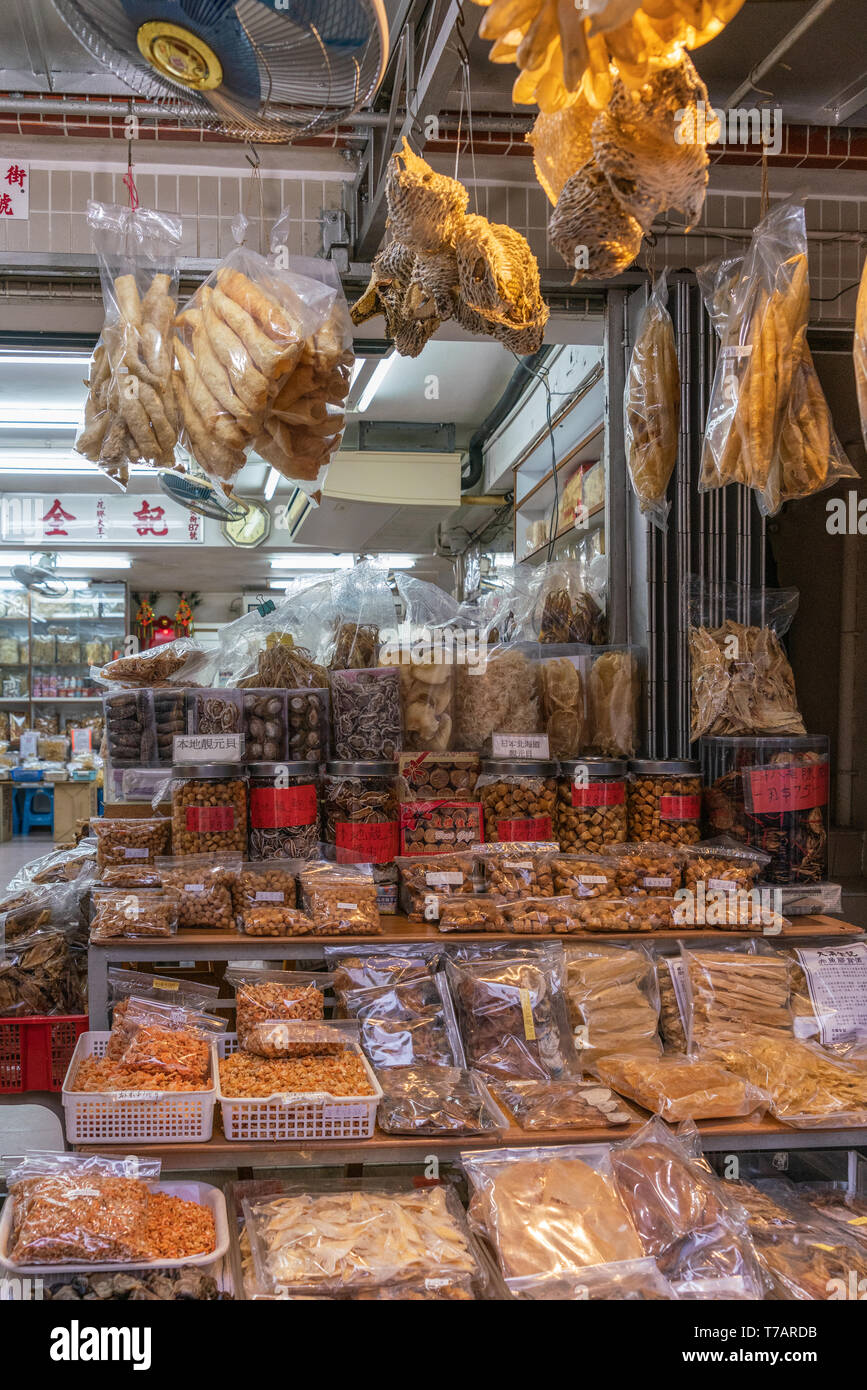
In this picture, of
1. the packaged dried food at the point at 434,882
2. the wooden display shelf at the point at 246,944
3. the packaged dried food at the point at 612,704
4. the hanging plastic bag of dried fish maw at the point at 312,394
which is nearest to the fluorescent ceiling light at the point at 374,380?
the packaged dried food at the point at 612,704

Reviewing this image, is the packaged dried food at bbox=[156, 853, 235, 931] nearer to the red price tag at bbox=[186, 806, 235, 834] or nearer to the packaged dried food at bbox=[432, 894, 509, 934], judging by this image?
the red price tag at bbox=[186, 806, 235, 834]

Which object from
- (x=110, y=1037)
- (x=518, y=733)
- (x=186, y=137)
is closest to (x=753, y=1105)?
(x=518, y=733)

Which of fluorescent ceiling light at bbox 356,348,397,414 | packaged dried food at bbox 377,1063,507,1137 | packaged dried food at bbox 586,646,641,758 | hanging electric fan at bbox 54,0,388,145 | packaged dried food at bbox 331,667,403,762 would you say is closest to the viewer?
hanging electric fan at bbox 54,0,388,145

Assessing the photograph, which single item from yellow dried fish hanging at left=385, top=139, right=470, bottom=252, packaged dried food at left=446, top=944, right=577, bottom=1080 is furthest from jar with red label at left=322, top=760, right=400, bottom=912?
yellow dried fish hanging at left=385, top=139, right=470, bottom=252

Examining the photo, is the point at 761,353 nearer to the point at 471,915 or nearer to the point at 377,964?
the point at 471,915

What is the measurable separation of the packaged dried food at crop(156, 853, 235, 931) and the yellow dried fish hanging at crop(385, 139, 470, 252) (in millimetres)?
1522

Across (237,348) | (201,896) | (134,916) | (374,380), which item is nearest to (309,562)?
(374,380)

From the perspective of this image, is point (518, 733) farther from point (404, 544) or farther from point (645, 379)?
point (404, 544)

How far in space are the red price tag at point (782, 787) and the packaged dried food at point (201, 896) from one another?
4.56 feet

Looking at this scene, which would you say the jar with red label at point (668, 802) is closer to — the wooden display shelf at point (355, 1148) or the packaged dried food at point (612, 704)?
the packaged dried food at point (612, 704)

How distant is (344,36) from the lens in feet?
5.10

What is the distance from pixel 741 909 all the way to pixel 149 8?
221 cm

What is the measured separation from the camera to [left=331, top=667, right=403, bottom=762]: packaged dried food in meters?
2.90

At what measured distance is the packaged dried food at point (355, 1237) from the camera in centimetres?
167
